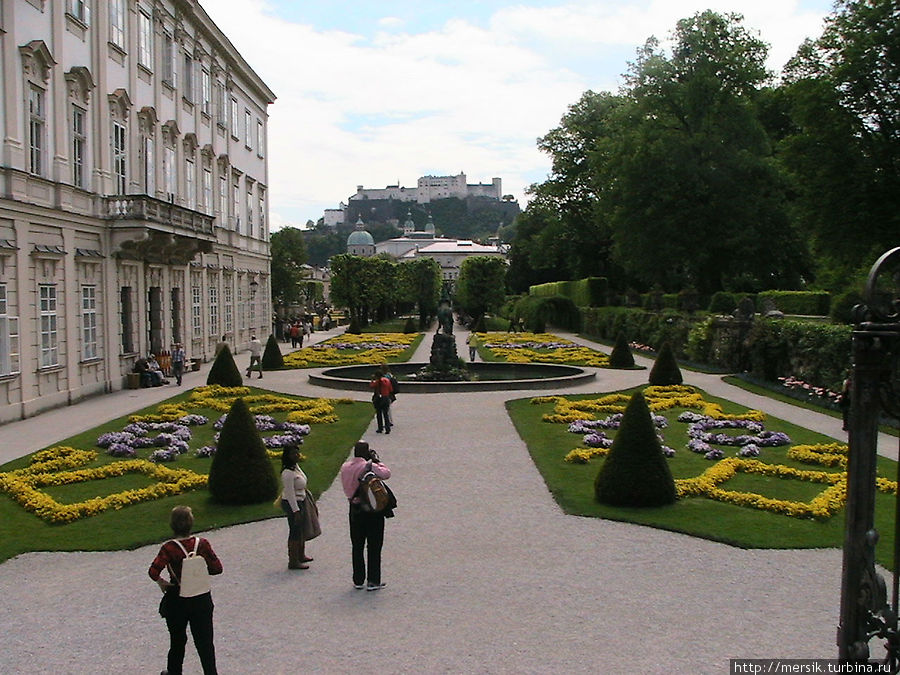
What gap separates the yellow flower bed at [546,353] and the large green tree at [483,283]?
19301mm

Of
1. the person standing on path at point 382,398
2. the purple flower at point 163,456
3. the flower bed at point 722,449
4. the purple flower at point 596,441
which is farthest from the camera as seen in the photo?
the person standing on path at point 382,398

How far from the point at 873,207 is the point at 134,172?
A: 85.0ft

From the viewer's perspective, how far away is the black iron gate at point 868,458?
12.6ft

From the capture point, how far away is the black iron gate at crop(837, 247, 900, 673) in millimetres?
3850

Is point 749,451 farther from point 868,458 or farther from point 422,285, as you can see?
point 422,285

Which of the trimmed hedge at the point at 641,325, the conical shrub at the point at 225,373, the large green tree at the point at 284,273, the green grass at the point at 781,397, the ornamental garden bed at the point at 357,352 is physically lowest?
the green grass at the point at 781,397

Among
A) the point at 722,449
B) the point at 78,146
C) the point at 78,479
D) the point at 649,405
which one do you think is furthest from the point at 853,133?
the point at 78,479

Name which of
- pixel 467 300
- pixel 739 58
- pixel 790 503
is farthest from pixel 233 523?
pixel 467 300

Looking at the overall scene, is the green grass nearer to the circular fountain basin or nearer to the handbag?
the circular fountain basin

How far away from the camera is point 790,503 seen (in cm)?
1173

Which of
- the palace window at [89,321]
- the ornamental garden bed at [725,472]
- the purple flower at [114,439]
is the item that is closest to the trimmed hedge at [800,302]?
the ornamental garden bed at [725,472]

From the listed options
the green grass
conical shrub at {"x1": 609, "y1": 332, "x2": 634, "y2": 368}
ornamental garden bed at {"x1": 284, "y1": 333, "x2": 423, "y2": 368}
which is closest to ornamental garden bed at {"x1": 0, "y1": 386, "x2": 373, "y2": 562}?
the green grass

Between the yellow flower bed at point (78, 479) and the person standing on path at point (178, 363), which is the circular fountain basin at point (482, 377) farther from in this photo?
the yellow flower bed at point (78, 479)

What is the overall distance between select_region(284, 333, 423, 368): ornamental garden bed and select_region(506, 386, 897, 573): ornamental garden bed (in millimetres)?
14964
